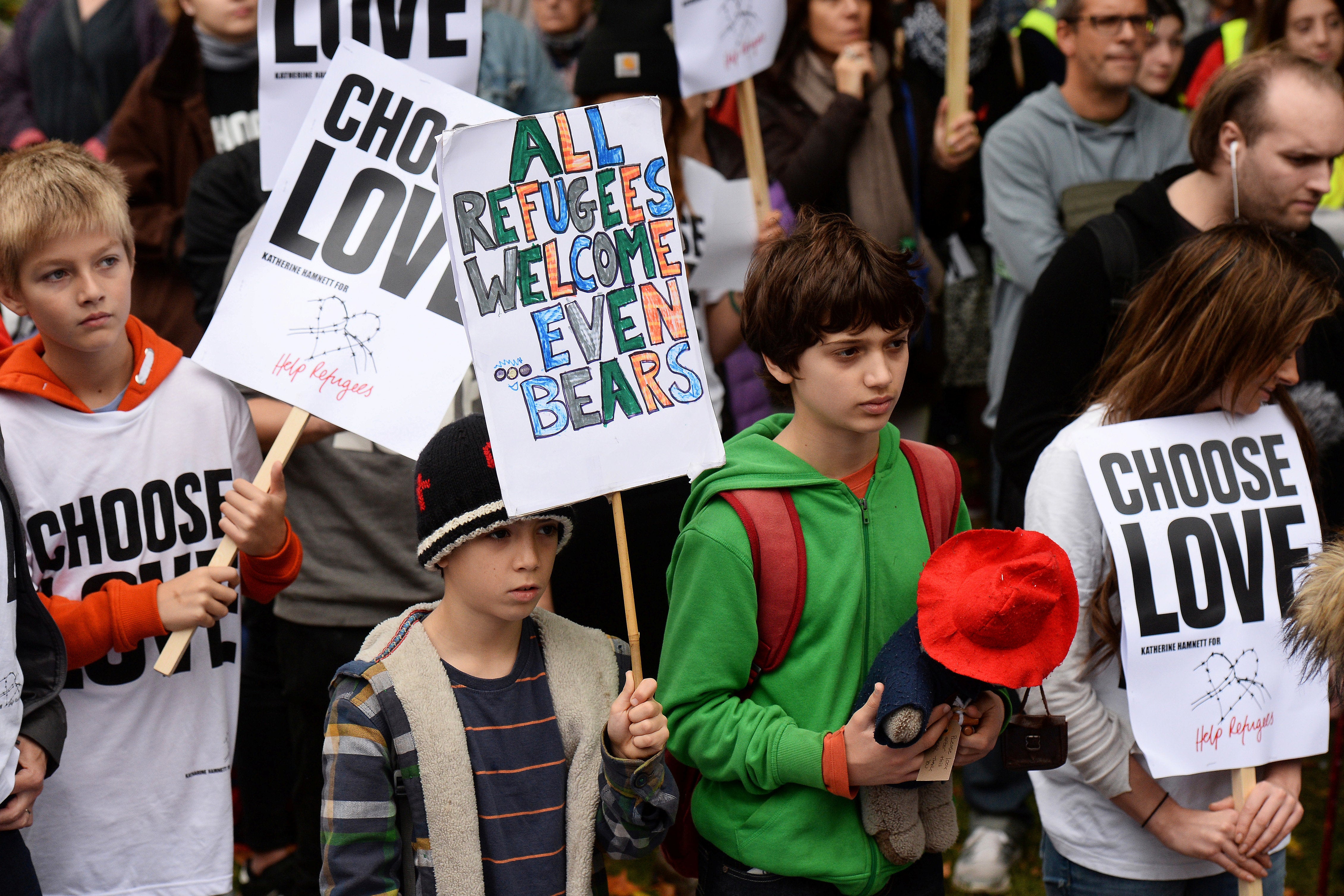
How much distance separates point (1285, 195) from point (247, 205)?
9.24ft

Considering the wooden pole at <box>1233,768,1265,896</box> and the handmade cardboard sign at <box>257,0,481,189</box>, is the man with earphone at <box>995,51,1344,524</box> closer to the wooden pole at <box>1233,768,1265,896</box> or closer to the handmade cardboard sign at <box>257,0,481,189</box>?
the wooden pole at <box>1233,768,1265,896</box>

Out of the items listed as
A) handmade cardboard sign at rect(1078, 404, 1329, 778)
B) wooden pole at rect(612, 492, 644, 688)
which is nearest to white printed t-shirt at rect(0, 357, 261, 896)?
wooden pole at rect(612, 492, 644, 688)

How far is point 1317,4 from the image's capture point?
487cm

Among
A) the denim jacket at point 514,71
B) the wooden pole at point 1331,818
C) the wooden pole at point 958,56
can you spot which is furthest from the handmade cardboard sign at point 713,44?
the wooden pole at point 1331,818

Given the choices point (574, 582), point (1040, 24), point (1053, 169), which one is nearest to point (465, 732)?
point (574, 582)

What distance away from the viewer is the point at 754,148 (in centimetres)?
414

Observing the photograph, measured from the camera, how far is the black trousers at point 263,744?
3.86 metres

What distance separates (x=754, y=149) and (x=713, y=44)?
35cm

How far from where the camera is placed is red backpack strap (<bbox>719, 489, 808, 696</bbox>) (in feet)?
7.53

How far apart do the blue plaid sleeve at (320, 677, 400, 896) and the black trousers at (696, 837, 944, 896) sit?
58 cm

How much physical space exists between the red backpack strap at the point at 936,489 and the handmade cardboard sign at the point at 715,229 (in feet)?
5.48

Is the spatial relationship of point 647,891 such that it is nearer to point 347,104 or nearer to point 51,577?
point 51,577

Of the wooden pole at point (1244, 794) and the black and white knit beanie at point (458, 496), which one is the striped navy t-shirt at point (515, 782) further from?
the wooden pole at point (1244, 794)

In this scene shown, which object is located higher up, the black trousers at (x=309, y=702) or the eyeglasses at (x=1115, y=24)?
the eyeglasses at (x=1115, y=24)
